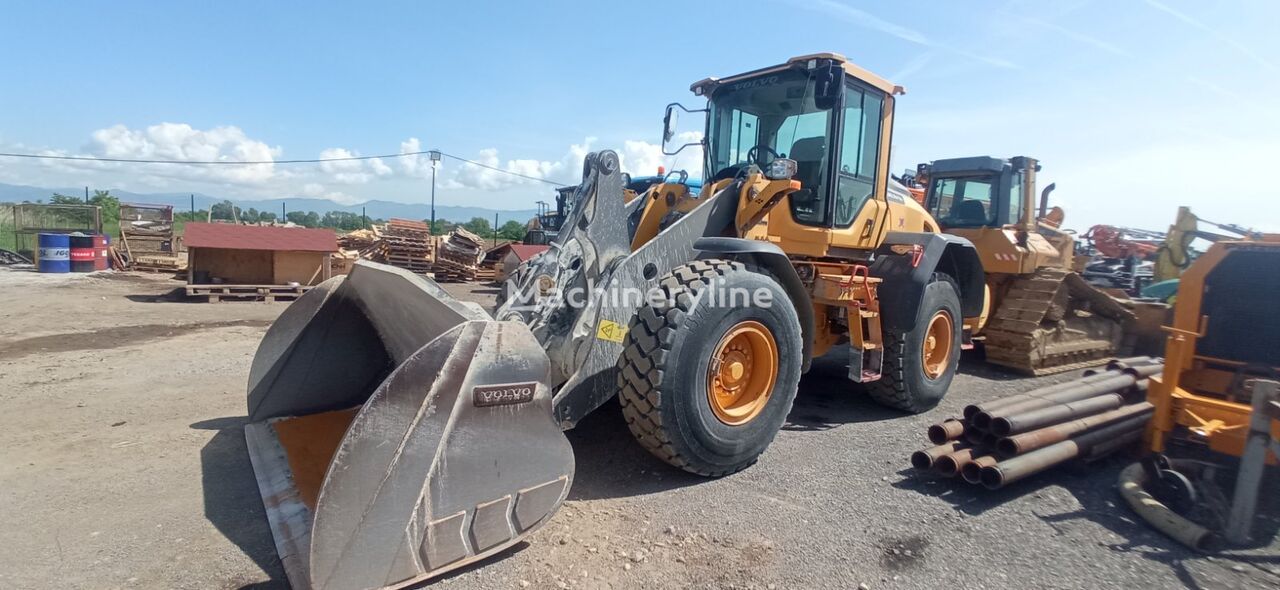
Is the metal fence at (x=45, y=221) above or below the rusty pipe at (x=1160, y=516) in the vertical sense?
above

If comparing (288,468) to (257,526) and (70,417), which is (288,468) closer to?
(257,526)

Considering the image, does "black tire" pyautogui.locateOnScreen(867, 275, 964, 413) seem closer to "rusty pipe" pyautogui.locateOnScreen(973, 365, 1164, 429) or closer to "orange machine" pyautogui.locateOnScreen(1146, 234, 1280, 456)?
"rusty pipe" pyautogui.locateOnScreen(973, 365, 1164, 429)

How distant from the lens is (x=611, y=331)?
3.76 meters

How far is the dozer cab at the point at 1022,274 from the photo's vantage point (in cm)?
784

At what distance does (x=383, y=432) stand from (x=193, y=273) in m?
12.5

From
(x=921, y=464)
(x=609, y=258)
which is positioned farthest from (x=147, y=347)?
(x=921, y=464)

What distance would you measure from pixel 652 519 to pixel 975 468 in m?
1.90

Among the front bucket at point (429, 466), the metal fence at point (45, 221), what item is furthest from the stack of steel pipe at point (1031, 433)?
the metal fence at point (45, 221)

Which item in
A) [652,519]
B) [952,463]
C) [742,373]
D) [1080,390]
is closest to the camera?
[652,519]

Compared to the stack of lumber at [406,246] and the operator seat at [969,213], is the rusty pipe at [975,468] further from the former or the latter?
the stack of lumber at [406,246]

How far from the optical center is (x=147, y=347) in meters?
7.63

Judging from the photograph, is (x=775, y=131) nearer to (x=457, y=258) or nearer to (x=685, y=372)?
(x=685, y=372)

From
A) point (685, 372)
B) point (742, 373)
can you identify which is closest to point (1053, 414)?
point (742, 373)

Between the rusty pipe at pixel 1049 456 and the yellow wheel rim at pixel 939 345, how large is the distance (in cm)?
160
